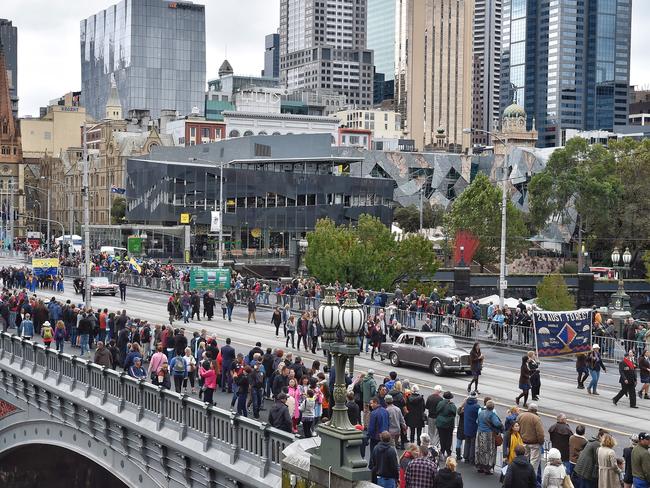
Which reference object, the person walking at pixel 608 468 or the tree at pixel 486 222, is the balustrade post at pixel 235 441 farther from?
the tree at pixel 486 222

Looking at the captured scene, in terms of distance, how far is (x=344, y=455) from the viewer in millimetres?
14258

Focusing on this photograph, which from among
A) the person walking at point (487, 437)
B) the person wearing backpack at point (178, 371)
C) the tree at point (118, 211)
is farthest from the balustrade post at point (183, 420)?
the tree at point (118, 211)

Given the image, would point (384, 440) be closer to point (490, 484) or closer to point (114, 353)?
point (490, 484)

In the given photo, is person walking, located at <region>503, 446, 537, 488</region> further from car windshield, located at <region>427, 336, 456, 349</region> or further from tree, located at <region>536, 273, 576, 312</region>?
tree, located at <region>536, 273, 576, 312</region>

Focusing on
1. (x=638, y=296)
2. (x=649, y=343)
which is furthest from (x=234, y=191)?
(x=649, y=343)

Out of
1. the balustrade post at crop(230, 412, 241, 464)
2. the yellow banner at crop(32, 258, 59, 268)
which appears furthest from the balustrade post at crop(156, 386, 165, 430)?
the yellow banner at crop(32, 258, 59, 268)

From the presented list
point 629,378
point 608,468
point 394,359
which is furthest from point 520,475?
point 394,359

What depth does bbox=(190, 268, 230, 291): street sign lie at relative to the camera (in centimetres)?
5394

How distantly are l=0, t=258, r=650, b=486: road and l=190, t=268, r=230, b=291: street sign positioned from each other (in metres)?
8.20

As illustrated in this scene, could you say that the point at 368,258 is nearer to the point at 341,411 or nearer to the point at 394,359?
the point at 394,359

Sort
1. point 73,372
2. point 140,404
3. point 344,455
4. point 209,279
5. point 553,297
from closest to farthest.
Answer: point 344,455 → point 140,404 → point 73,372 → point 209,279 → point 553,297

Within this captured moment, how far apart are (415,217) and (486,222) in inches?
1525

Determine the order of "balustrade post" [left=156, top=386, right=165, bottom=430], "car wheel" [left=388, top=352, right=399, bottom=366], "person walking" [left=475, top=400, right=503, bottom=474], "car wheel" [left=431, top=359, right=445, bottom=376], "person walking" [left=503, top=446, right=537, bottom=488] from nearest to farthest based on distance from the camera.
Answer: "person walking" [left=503, top=446, right=537, bottom=488] → "person walking" [left=475, top=400, right=503, bottom=474] → "balustrade post" [left=156, top=386, right=165, bottom=430] → "car wheel" [left=431, top=359, right=445, bottom=376] → "car wheel" [left=388, top=352, right=399, bottom=366]

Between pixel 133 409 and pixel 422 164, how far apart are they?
118 meters
